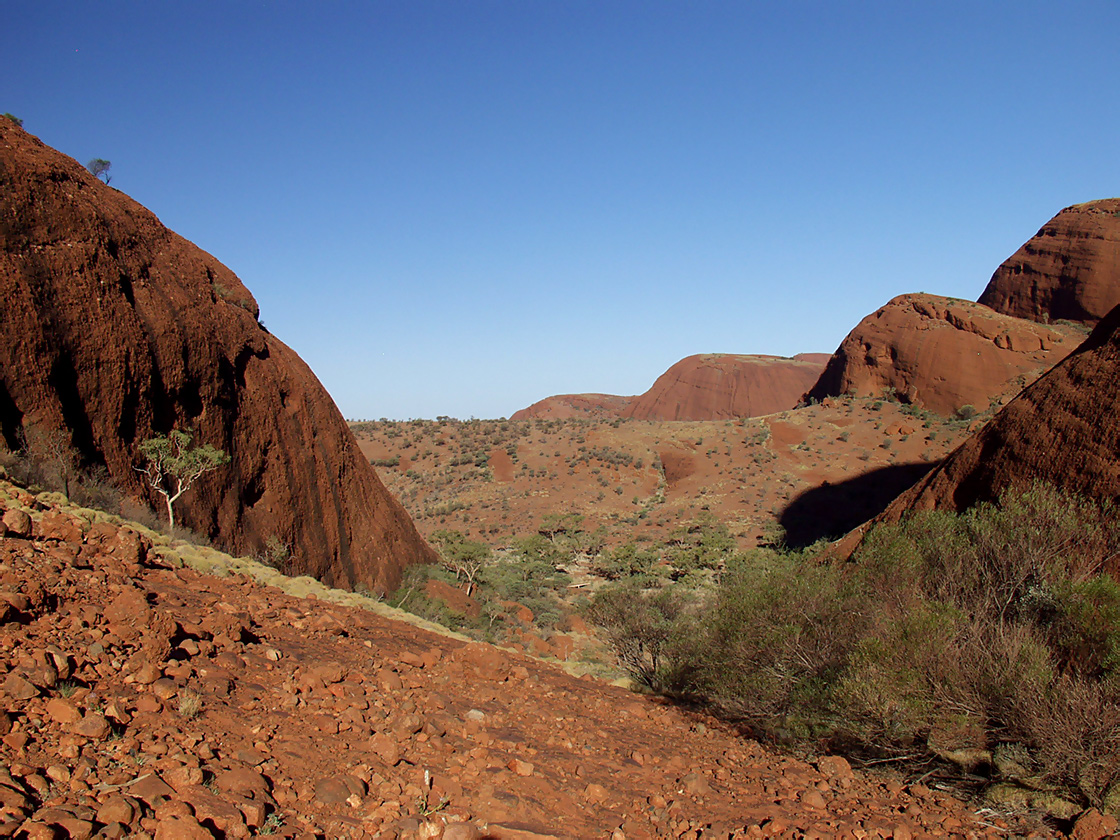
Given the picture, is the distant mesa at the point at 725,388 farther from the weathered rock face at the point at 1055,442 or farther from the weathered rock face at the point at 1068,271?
the weathered rock face at the point at 1055,442

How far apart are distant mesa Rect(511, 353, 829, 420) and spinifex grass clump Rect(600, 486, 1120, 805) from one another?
7622 cm

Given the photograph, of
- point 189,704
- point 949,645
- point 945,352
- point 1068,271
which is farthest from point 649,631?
point 1068,271

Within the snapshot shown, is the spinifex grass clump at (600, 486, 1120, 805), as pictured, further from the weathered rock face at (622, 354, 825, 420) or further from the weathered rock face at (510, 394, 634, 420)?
the weathered rock face at (510, 394, 634, 420)

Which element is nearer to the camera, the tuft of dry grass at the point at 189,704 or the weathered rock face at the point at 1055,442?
the tuft of dry grass at the point at 189,704

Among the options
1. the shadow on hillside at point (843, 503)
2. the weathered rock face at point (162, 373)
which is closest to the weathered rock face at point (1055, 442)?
the weathered rock face at point (162, 373)

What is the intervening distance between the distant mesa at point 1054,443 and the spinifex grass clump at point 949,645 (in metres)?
1.27

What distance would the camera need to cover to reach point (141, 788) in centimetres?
327

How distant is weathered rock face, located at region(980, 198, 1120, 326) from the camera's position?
48969mm

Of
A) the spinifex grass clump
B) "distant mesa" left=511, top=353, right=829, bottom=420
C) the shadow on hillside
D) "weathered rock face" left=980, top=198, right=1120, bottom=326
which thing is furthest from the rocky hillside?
"distant mesa" left=511, top=353, right=829, bottom=420

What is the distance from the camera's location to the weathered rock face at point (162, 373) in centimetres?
1000

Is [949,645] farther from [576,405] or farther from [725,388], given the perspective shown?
[576,405]

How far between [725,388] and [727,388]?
0.30 meters

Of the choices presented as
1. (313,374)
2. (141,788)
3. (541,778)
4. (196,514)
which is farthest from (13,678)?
(313,374)

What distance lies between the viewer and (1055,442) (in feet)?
41.8
